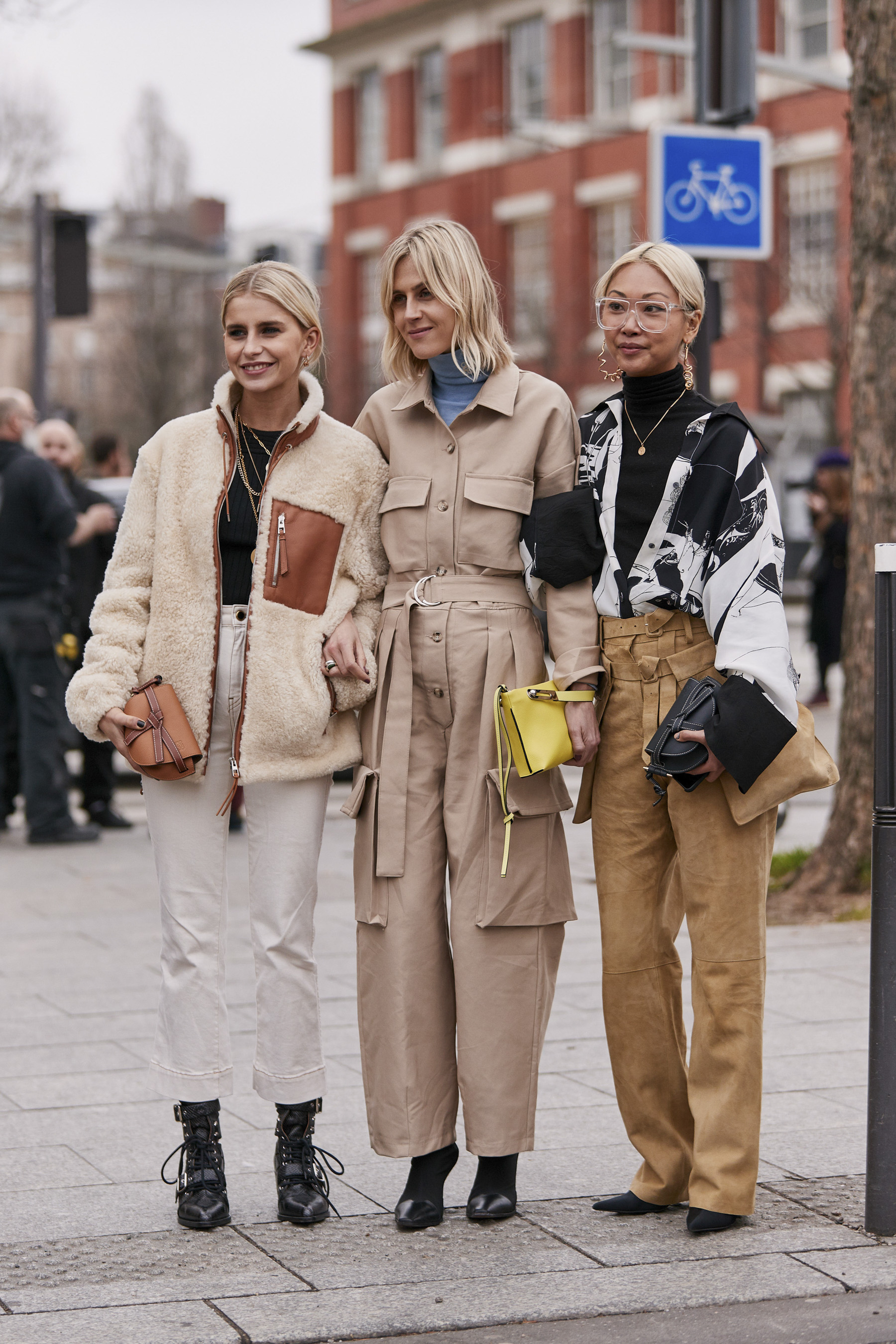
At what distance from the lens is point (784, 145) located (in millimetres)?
32375

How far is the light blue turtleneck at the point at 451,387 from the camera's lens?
3.98 meters

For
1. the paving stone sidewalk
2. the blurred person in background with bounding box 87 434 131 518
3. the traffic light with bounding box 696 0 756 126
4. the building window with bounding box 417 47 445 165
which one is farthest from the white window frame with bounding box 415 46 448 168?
the paving stone sidewalk

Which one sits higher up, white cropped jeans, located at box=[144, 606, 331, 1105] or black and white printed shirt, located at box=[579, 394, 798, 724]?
black and white printed shirt, located at box=[579, 394, 798, 724]

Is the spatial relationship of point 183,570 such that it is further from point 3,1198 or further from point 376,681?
point 3,1198

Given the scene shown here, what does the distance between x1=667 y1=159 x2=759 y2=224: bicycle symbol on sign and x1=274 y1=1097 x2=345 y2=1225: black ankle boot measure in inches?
194

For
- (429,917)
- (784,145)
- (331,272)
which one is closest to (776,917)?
(429,917)

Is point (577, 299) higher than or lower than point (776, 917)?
higher

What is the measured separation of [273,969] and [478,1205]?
0.68m

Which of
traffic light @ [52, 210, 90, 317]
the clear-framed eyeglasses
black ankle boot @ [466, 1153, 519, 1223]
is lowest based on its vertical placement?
black ankle boot @ [466, 1153, 519, 1223]

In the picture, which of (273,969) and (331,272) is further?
(331,272)

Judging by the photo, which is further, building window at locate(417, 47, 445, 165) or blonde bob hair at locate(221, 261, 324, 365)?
building window at locate(417, 47, 445, 165)

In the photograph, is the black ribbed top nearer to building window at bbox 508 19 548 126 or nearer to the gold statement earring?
the gold statement earring

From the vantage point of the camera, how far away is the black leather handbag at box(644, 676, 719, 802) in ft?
12.0

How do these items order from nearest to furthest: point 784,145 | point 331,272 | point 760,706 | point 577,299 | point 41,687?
point 760,706
point 41,687
point 784,145
point 577,299
point 331,272
